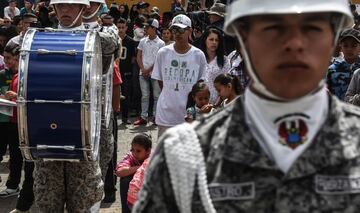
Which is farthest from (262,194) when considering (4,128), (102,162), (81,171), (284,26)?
(4,128)

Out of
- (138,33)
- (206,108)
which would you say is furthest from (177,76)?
(138,33)

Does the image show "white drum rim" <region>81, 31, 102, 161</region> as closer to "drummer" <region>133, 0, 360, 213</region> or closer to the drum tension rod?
the drum tension rod

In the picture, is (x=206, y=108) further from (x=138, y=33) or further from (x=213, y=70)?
(x=138, y=33)

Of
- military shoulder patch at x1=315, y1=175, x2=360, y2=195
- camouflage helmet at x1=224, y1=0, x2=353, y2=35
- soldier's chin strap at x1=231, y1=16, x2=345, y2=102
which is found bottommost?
military shoulder patch at x1=315, y1=175, x2=360, y2=195

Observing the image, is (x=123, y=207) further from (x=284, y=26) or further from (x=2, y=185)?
(x=284, y=26)

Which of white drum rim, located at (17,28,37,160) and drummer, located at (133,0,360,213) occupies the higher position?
drummer, located at (133,0,360,213)

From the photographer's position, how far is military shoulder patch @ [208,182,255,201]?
1.83 metres

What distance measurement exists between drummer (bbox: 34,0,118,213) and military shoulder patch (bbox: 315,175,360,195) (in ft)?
11.7

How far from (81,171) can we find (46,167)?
251mm

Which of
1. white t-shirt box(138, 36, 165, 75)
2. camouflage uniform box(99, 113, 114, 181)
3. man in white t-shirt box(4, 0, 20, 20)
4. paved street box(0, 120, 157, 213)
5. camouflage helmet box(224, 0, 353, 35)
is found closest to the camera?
camouflage helmet box(224, 0, 353, 35)

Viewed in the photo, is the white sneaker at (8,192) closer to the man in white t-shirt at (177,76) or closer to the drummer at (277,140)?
the man in white t-shirt at (177,76)

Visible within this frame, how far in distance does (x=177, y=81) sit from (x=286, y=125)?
4.78 metres

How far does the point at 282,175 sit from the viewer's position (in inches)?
71.8

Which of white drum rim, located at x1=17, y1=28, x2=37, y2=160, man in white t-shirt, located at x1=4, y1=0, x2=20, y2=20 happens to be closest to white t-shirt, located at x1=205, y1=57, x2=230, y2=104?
white drum rim, located at x1=17, y1=28, x2=37, y2=160
